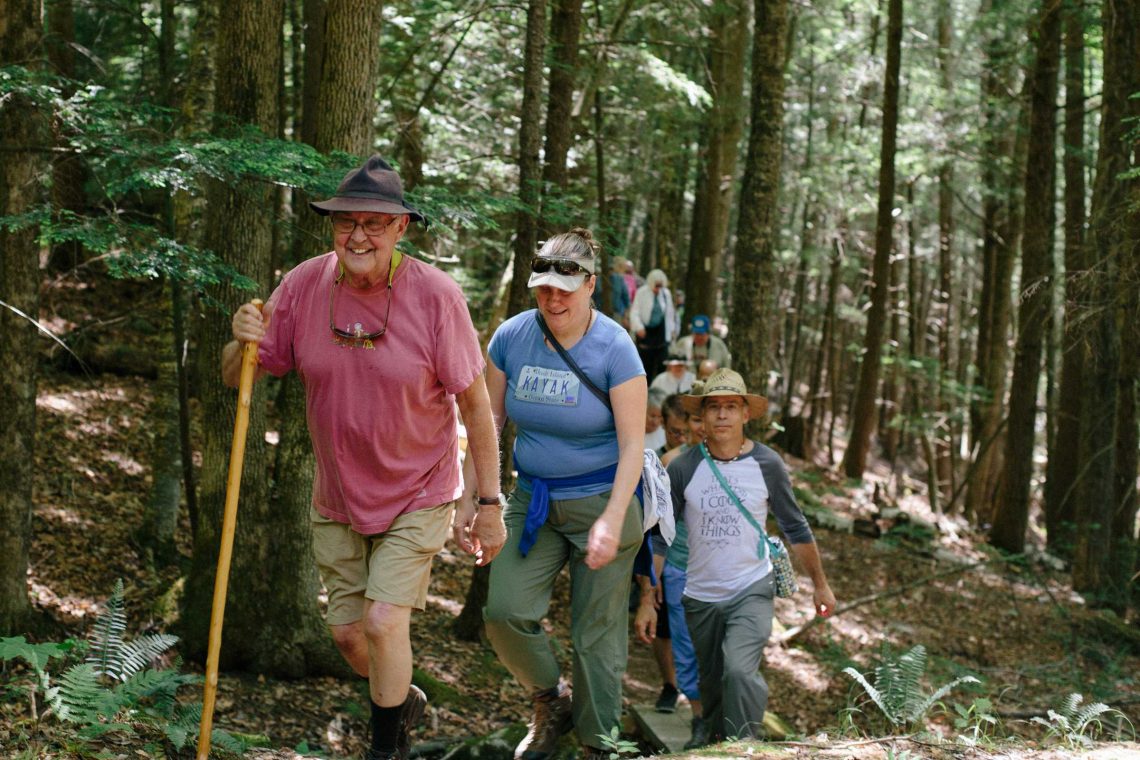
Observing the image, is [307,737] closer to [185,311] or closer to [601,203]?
[185,311]

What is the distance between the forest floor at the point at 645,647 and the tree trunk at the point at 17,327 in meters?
0.78

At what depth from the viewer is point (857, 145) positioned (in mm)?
25438

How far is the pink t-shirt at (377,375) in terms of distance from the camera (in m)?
4.47

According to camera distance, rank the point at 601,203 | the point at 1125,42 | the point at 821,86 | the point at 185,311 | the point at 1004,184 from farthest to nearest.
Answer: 1. the point at 821,86
2. the point at 1004,184
3. the point at 601,203
4. the point at 1125,42
5. the point at 185,311

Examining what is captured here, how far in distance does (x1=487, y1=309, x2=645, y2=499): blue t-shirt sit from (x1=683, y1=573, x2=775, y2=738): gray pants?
1.64m

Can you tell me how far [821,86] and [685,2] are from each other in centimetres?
1666

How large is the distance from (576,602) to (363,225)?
7.08ft

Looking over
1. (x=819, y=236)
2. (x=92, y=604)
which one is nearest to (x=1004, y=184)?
(x=819, y=236)

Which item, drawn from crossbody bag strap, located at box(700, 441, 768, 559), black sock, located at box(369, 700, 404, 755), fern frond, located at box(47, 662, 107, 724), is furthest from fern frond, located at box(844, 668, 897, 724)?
fern frond, located at box(47, 662, 107, 724)

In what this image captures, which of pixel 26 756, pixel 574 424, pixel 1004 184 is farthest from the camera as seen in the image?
pixel 1004 184

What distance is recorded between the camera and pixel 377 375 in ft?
14.6

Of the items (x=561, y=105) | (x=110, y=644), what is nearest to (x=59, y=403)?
(x=561, y=105)

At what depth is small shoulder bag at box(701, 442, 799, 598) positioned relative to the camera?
6.43 meters

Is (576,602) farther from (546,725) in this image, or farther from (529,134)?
(529,134)
